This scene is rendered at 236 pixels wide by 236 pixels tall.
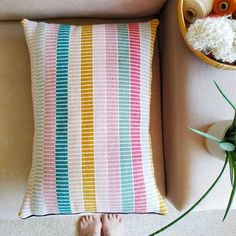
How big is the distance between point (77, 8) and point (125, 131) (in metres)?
0.35

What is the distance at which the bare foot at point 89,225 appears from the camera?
116 centimetres

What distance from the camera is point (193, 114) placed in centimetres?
76

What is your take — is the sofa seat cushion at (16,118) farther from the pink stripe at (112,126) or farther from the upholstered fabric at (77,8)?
the pink stripe at (112,126)

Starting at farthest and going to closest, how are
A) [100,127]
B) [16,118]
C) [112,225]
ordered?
[112,225], [16,118], [100,127]

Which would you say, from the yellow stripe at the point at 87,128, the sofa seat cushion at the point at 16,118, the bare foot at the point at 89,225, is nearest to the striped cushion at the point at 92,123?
the yellow stripe at the point at 87,128

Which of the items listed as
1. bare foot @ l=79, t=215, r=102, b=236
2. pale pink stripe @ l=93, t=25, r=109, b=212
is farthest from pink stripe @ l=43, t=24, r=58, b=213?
bare foot @ l=79, t=215, r=102, b=236

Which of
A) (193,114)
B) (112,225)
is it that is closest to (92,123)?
(193,114)

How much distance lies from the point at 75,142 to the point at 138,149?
0.50 feet

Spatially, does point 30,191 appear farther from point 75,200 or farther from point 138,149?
point 138,149

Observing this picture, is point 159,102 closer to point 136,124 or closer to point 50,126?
point 136,124

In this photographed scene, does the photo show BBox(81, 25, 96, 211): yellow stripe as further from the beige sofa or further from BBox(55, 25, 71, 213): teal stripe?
the beige sofa

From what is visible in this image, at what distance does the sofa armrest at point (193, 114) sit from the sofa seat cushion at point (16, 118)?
88 mm

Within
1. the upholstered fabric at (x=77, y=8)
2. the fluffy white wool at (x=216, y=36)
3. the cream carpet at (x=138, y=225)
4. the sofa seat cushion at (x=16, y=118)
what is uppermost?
the fluffy white wool at (x=216, y=36)

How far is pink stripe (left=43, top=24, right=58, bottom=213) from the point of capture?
29.0 inches
